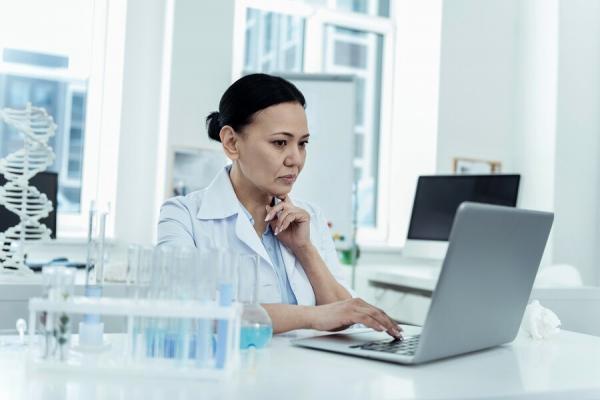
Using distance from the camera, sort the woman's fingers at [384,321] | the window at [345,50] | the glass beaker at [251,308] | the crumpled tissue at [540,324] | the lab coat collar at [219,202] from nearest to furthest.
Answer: the glass beaker at [251,308]
the woman's fingers at [384,321]
the crumpled tissue at [540,324]
the lab coat collar at [219,202]
the window at [345,50]

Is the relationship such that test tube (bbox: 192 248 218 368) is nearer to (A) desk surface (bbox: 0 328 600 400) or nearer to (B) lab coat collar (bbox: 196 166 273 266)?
(A) desk surface (bbox: 0 328 600 400)

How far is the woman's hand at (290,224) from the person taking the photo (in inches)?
68.6

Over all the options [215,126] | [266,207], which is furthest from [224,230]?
[215,126]

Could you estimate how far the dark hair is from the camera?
1766 mm

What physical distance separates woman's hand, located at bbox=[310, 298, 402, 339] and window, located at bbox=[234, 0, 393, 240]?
9.97 ft

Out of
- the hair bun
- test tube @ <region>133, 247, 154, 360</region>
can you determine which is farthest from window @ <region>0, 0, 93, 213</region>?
test tube @ <region>133, 247, 154, 360</region>

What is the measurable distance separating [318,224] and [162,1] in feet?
7.35

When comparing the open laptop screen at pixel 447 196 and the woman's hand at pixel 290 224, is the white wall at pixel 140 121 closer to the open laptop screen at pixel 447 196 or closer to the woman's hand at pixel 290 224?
the open laptop screen at pixel 447 196

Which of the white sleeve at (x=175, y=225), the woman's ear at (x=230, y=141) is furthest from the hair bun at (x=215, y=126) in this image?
the white sleeve at (x=175, y=225)

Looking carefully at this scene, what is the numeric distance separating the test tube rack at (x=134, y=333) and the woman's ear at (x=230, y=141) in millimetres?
866

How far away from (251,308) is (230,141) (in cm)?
76

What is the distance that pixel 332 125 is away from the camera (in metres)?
4.00

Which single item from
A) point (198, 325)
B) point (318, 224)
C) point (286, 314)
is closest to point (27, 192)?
point (318, 224)

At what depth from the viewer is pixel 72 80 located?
3.82m
